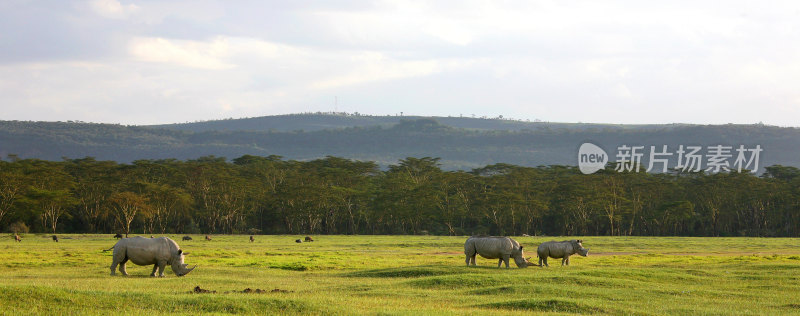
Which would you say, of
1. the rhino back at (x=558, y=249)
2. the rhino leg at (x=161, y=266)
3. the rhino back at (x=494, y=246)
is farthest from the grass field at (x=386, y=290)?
the rhino back at (x=558, y=249)

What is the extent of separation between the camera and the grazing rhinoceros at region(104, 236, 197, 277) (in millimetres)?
27505

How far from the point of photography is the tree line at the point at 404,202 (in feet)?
286

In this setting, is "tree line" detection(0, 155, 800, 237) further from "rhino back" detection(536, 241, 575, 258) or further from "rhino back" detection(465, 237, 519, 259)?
"rhino back" detection(465, 237, 519, 259)

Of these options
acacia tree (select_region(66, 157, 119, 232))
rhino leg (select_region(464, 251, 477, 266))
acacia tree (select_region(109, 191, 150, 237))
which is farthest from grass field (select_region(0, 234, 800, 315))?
acacia tree (select_region(66, 157, 119, 232))

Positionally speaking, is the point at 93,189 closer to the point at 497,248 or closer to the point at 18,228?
the point at 18,228

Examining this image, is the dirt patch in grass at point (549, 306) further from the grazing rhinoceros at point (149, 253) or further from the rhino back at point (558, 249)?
the rhino back at point (558, 249)

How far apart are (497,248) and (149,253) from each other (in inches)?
569

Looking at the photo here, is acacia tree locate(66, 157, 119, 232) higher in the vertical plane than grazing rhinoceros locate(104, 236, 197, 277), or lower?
lower

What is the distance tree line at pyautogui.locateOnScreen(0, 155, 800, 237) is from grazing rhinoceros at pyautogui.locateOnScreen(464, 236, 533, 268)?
54.3 m

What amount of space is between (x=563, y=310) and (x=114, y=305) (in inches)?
423

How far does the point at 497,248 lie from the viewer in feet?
111

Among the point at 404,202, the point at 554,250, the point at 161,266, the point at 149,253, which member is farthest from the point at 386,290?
the point at 404,202

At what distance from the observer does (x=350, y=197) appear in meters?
97.1

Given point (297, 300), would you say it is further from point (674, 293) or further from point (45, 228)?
point (45, 228)
